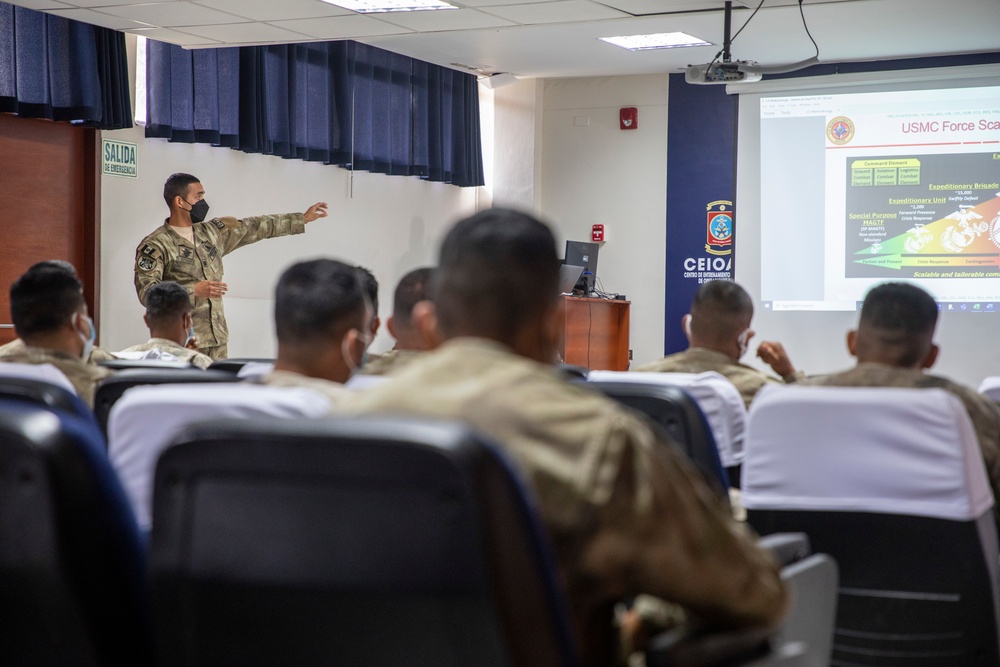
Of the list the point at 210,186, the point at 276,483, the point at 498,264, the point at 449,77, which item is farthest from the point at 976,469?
the point at 449,77

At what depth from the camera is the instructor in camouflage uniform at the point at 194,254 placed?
6.66 m

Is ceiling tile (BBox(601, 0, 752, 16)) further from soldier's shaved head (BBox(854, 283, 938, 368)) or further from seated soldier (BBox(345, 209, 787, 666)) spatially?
seated soldier (BBox(345, 209, 787, 666))

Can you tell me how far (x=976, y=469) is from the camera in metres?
2.00

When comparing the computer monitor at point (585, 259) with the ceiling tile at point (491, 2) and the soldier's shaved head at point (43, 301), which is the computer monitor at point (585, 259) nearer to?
the ceiling tile at point (491, 2)

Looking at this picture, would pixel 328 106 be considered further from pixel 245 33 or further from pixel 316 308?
pixel 316 308

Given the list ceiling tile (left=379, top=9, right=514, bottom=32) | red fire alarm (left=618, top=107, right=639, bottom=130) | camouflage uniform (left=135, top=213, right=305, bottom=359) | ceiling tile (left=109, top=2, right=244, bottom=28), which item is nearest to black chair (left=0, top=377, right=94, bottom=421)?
camouflage uniform (left=135, top=213, right=305, bottom=359)

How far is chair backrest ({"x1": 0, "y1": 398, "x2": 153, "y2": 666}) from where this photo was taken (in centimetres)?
123

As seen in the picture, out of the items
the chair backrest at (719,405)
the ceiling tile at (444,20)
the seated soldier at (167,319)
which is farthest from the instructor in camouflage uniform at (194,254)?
the chair backrest at (719,405)

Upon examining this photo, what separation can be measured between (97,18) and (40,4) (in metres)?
0.38

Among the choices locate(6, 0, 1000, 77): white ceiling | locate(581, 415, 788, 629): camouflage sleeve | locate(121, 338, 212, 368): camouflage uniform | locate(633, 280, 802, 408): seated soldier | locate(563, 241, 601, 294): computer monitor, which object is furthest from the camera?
locate(563, 241, 601, 294): computer monitor

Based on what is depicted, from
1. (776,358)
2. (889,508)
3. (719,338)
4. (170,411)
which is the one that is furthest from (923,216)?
(170,411)

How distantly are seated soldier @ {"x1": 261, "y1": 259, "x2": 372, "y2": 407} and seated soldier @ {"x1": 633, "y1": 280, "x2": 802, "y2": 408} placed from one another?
59.3 inches

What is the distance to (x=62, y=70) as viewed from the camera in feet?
21.3

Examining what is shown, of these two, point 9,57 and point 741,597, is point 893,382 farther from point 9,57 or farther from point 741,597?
point 9,57
